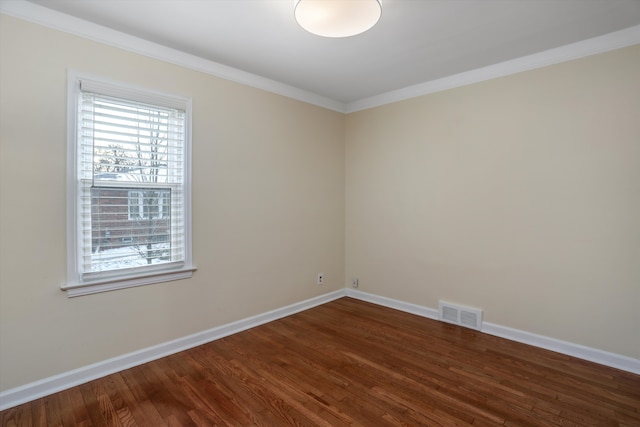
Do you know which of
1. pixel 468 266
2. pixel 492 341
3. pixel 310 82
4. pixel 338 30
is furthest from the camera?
pixel 310 82

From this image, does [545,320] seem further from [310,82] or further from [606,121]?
[310,82]

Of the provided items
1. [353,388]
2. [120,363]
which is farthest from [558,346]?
[120,363]

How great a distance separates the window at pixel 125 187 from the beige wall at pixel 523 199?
2323 millimetres

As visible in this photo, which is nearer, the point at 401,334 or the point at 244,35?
the point at 244,35

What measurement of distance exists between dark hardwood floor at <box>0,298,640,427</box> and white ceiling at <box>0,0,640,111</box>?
102 inches

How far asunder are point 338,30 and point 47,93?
2002 millimetres

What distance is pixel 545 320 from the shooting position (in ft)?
9.36

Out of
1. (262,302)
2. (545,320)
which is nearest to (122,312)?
(262,302)

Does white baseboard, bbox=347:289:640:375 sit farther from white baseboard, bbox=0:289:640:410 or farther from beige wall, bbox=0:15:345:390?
beige wall, bbox=0:15:345:390

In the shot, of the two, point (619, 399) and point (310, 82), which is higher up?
point (310, 82)

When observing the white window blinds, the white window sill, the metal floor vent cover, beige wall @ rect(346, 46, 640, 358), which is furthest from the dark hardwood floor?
the white window blinds

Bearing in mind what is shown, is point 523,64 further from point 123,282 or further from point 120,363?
point 120,363

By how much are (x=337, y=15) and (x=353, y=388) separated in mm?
2440

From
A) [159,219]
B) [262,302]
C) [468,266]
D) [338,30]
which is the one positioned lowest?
[262,302]
